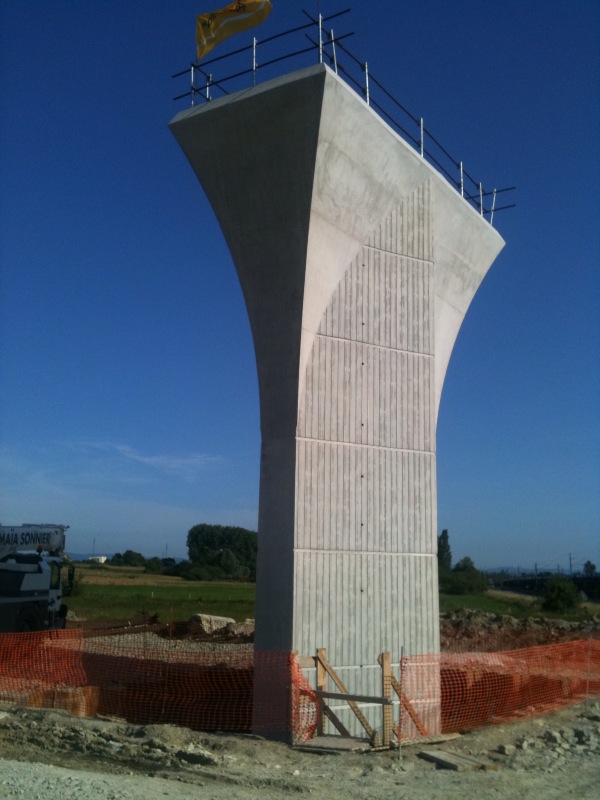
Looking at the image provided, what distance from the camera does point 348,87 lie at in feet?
43.0

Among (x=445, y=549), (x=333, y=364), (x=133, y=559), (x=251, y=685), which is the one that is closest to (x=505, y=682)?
(x=251, y=685)

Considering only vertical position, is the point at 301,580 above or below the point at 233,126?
below

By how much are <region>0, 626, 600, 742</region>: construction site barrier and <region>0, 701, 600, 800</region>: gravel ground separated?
1.02 m

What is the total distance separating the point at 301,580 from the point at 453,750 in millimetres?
3485

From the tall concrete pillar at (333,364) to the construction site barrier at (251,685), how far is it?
333 millimetres

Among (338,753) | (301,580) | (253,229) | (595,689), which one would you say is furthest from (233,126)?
(595,689)

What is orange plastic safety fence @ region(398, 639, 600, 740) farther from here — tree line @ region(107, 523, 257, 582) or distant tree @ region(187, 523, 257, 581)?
distant tree @ region(187, 523, 257, 581)

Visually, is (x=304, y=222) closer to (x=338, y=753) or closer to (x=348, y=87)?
(x=348, y=87)

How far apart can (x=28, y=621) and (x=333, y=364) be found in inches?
600

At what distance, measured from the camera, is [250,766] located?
10.5 meters

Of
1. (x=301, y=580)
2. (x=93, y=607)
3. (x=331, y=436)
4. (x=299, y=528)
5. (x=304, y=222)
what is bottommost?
(x=93, y=607)

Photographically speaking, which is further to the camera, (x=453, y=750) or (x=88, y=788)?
(x=453, y=750)

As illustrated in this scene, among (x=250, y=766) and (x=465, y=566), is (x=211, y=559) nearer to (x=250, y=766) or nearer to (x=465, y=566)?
(x=465, y=566)

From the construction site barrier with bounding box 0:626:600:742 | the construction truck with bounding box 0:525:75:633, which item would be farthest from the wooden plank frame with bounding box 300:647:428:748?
the construction truck with bounding box 0:525:75:633
